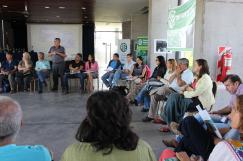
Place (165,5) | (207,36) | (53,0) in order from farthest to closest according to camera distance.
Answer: (53,0)
(165,5)
(207,36)

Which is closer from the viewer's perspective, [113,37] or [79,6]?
[79,6]

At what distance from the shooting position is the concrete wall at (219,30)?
181 inches

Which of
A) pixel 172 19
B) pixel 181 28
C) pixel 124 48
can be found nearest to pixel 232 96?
pixel 181 28

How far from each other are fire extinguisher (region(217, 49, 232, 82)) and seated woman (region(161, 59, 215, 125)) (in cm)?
60

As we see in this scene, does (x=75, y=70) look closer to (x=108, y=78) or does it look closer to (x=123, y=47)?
(x=108, y=78)

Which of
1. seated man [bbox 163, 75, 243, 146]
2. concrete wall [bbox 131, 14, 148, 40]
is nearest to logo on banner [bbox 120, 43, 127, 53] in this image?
concrete wall [bbox 131, 14, 148, 40]

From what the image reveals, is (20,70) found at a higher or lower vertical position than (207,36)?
lower

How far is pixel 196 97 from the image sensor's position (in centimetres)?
399

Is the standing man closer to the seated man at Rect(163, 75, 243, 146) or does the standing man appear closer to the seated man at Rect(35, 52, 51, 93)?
the seated man at Rect(35, 52, 51, 93)

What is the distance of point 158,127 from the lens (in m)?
4.73

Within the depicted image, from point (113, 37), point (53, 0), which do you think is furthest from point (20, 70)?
point (113, 37)

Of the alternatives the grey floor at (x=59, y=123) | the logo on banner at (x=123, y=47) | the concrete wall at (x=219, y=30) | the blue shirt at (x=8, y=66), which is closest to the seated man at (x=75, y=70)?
the grey floor at (x=59, y=123)

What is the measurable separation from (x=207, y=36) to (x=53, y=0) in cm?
592

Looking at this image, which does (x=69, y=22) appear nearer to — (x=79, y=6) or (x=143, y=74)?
(x=79, y=6)
